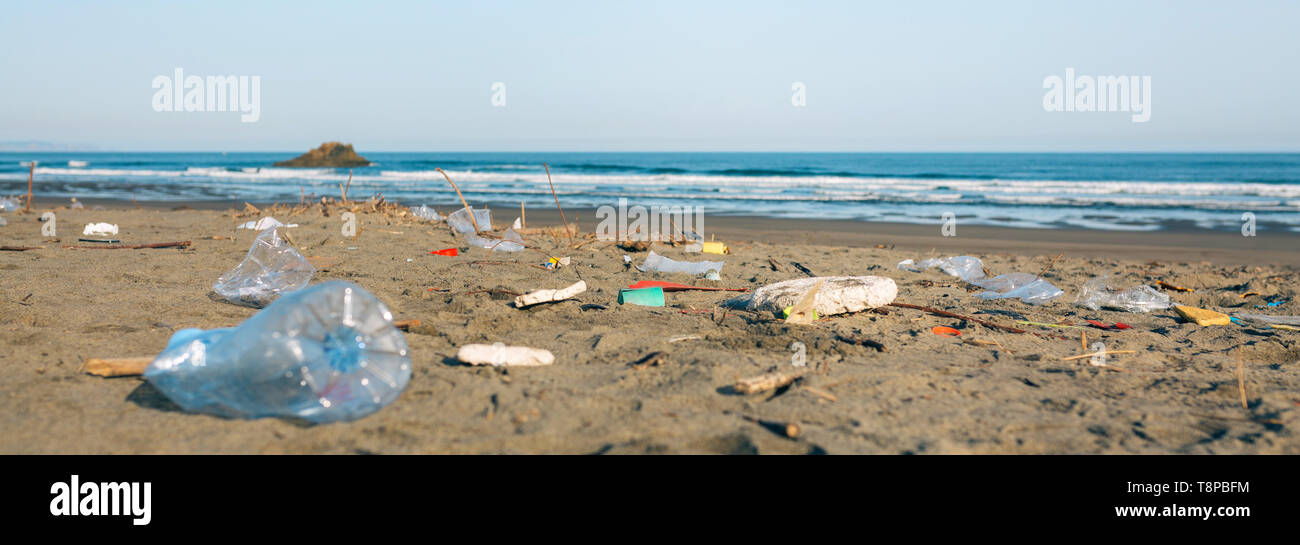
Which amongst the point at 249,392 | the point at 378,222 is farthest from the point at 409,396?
the point at 378,222

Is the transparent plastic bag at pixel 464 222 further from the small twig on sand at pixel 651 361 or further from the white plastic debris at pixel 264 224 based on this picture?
the small twig on sand at pixel 651 361

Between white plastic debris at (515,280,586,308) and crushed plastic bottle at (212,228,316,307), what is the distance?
124 cm

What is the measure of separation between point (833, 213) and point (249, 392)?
1199 centimetres

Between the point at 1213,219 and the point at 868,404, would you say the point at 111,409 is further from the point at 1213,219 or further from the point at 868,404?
the point at 1213,219

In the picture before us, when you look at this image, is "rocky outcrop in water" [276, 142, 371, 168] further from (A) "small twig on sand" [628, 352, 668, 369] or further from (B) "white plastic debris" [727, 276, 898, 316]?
(A) "small twig on sand" [628, 352, 668, 369]

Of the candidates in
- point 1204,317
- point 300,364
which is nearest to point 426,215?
point 300,364

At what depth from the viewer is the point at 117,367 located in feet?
7.67

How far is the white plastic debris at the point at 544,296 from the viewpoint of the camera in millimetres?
3479

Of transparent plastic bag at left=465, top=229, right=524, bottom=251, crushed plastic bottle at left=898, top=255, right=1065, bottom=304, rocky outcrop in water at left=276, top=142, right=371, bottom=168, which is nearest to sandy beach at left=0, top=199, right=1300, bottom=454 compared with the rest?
crushed plastic bottle at left=898, top=255, right=1065, bottom=304

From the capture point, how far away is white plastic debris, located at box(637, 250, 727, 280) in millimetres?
4910

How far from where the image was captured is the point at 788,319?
3.27 m

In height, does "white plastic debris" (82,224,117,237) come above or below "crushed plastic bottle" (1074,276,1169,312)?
above
